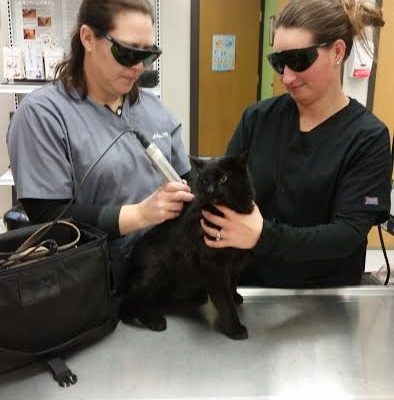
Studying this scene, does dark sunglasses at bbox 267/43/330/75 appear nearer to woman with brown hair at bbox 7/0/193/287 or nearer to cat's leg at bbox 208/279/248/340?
woman with brown hair at bbox 7/0/193/287

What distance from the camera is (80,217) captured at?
102cm

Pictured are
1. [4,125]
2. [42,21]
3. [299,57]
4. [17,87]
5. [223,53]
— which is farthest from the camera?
[223,53]

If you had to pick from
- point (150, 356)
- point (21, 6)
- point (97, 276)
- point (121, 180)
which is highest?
point (21, 6)

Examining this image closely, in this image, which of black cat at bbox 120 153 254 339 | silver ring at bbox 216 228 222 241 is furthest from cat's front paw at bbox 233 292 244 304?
silver ring at bbox 216 228 222 241

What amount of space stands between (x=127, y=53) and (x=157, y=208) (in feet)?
1.19

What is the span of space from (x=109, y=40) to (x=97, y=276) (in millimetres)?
543

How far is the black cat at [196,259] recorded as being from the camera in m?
0.95

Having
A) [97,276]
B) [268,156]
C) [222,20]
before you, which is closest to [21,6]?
[222,20]

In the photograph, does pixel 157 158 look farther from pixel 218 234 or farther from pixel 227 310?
pixel 227 310

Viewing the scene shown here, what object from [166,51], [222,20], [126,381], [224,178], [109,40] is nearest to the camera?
[126,381]

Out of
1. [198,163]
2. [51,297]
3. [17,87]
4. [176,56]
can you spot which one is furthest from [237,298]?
[176,56]

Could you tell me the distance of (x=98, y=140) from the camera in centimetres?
110

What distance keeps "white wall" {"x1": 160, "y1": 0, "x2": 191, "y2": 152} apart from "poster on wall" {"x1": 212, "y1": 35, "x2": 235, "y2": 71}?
80 cm

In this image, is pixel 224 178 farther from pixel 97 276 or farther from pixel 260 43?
pixel 260 43
